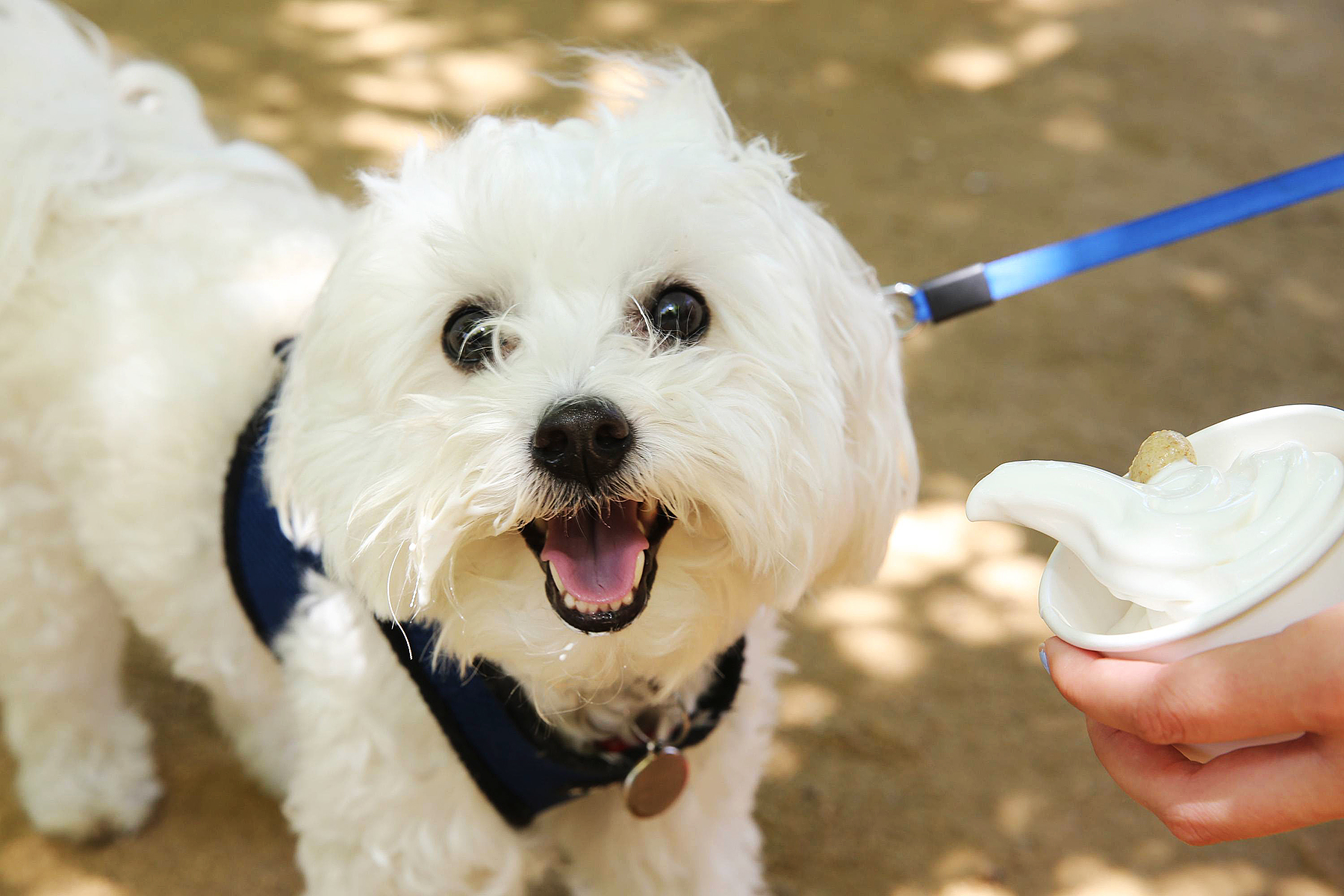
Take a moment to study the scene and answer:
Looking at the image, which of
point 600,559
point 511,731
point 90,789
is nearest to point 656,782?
point 511,731

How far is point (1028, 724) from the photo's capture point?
2258 millimetres

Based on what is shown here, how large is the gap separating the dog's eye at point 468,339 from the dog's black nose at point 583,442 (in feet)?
0.65

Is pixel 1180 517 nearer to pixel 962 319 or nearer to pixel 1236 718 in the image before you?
pixel 1236 718

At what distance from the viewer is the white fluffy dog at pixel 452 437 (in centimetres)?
108

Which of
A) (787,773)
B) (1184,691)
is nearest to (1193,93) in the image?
(787,773)

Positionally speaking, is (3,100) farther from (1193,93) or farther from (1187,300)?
(1193,93)

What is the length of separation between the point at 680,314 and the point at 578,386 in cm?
19

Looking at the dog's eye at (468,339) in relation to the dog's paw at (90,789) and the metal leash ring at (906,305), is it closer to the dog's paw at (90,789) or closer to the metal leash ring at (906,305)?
the metal leash ring at (906,305)

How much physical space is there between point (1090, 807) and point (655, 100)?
5.43ft

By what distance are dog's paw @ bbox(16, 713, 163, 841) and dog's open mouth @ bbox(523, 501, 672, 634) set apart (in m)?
1.45

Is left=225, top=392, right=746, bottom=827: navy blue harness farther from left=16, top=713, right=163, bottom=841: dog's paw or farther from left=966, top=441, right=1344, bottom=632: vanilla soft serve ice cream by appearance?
left=16, top=713, right=163, bottom=841: dog's paw

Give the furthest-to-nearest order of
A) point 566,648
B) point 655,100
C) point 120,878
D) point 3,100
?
point 120,878
point 3,100
point 655,100
point 566,648

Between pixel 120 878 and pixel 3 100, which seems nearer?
pixel 3 100

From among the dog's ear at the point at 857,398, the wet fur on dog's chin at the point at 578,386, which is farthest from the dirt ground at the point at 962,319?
the wet fur on dog's chin at the point at 578,386
